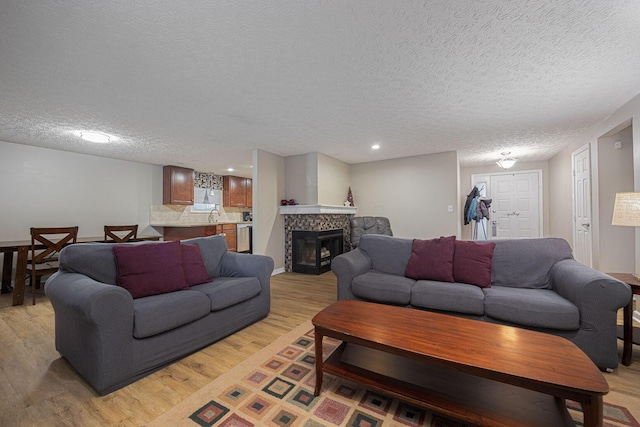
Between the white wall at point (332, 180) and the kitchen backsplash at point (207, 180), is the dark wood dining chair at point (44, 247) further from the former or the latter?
the white wall at point (332, 180)

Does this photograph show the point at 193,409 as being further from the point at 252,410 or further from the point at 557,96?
the point at 557,96

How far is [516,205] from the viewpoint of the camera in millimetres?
6199

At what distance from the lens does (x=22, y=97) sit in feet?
8.07

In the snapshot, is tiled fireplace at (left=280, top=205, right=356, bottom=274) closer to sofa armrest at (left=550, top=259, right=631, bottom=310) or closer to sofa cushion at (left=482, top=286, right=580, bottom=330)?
sofa cushion at (left=482, top=286, right=580, bottom=330)

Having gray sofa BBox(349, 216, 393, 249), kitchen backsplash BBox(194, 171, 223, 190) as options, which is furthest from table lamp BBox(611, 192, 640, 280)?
kitchen backsplash BBox(194, 171, 223, 190)

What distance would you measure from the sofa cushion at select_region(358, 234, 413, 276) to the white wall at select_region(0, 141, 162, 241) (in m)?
5.09

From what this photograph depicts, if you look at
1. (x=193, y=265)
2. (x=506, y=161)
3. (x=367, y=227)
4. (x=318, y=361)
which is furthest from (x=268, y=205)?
(x=506, y=161)

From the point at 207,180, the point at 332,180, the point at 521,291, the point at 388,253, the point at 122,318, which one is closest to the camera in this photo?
the point at 122,318

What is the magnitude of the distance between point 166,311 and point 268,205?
3.07 m

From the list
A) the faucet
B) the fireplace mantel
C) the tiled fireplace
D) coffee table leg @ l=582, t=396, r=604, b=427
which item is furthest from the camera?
the faucet

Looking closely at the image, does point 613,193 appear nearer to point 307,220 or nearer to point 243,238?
point 307,220

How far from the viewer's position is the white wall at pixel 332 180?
4.94 m

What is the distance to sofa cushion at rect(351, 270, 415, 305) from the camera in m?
2.34

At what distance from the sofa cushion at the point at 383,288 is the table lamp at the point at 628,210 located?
164cm
